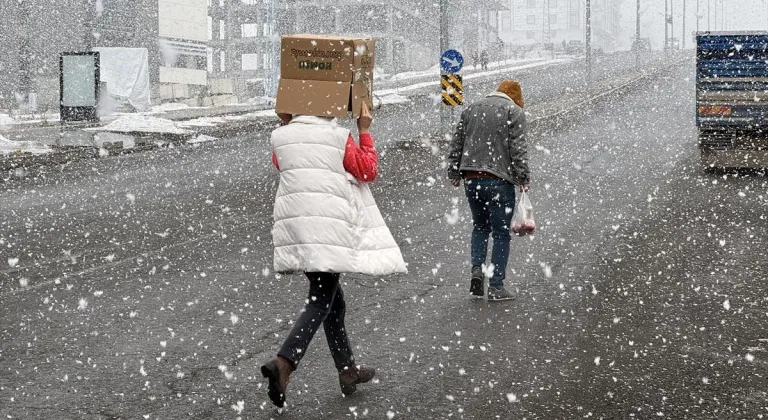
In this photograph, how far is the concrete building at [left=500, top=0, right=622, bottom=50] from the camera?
12746cm

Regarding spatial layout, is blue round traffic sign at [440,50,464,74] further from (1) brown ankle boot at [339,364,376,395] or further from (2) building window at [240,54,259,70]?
(2) building window at [240,54,259,70]

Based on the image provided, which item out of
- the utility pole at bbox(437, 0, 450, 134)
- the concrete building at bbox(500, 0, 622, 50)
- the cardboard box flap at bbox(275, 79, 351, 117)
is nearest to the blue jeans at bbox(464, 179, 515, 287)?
the cardboard box flap at bbox(275, 79, 351, 117)

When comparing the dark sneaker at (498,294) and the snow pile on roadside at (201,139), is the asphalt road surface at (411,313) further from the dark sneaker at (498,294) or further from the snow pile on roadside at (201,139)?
→ the snow pile on roadside at (201,139)

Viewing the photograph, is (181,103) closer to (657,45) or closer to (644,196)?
(644,196)

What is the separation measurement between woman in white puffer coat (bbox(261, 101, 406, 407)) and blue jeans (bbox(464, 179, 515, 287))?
2590 millimetres

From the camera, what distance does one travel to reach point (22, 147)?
20.0m

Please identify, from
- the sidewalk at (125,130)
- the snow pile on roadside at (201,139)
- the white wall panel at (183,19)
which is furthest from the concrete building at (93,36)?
the snow pile on roadside at (201,139)

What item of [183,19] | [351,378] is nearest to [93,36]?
[183,19]

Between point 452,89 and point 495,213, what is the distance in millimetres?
15524

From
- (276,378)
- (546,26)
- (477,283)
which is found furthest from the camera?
(546,26)

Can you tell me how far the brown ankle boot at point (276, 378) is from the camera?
4.38m

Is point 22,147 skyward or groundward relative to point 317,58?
groundward

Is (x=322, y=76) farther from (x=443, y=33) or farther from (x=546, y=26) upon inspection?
(x=546, y=26)

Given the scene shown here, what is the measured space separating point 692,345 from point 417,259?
3506mm
